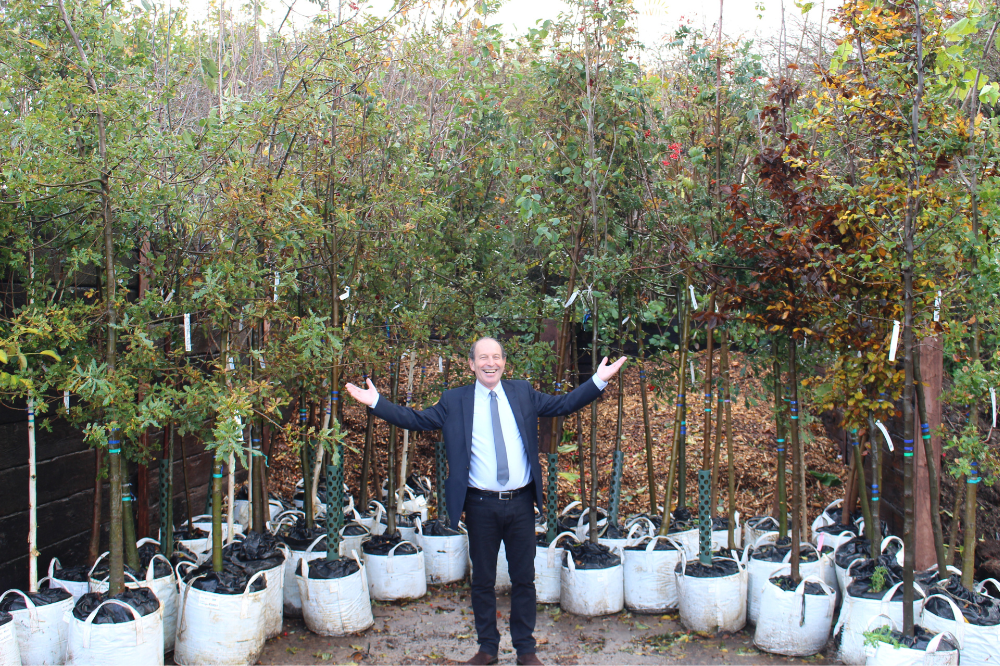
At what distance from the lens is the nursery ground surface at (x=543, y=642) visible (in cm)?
355

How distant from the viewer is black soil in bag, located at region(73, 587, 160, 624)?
3.05 metres

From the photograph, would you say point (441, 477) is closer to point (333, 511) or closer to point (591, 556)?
point (333, 511)

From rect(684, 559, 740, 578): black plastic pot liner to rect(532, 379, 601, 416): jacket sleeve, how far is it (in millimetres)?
1156

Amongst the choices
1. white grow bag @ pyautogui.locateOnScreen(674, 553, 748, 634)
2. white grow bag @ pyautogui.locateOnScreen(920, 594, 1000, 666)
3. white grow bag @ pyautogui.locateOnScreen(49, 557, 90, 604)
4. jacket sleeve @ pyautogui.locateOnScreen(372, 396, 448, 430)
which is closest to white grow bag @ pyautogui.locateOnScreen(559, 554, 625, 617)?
white grow bag @ pyautogui.locateOnScreen(674, 553, 748, 634)

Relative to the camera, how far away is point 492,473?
10.9ft

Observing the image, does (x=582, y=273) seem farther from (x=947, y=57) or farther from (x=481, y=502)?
(x=947, y=57)

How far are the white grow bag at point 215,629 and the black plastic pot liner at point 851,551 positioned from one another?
304 cm

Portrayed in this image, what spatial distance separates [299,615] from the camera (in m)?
4.01

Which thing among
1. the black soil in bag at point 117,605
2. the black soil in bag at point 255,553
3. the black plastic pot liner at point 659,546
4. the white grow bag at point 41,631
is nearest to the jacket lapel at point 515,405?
the black plastic pot liner at point 659,546

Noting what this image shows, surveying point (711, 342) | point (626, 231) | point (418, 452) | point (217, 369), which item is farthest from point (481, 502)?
point (418, 452)

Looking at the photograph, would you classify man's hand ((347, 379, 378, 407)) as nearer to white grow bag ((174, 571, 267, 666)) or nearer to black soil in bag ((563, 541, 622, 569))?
white grow bag ((174, 571, 267, 666))

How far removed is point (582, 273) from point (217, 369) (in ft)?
6.87

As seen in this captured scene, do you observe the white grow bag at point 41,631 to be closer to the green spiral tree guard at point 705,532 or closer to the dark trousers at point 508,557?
the dark trousers at point 508,557

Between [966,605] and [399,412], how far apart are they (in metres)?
2.64
